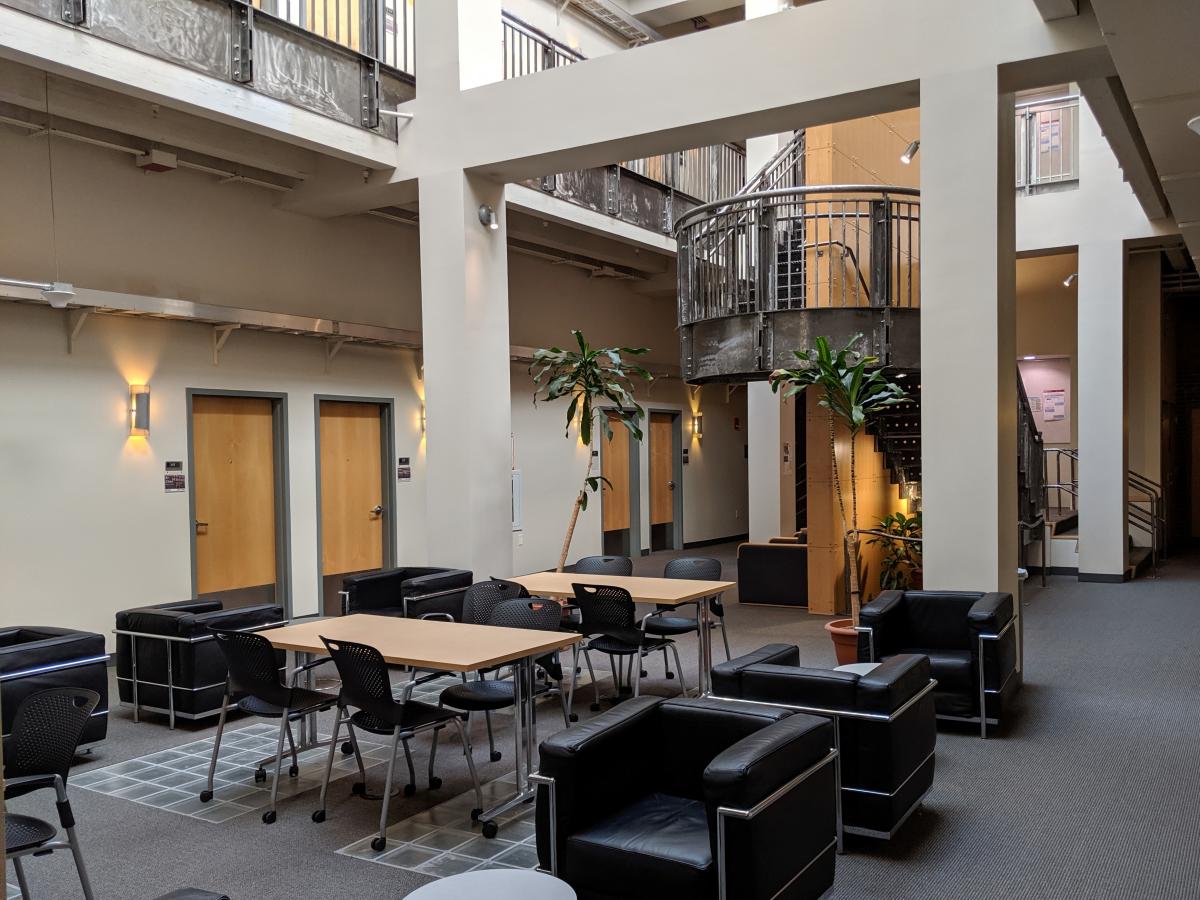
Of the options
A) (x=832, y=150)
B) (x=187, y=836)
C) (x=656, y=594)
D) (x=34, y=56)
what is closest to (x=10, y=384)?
(x=34, y=56)

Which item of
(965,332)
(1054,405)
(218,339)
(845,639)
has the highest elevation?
(218,339)

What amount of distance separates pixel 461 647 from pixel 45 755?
5.99ft

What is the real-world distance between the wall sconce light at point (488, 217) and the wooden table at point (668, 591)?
3257 mm

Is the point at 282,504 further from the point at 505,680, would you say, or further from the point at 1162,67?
the point at 1162,67

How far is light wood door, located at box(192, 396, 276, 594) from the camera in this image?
8836 mm

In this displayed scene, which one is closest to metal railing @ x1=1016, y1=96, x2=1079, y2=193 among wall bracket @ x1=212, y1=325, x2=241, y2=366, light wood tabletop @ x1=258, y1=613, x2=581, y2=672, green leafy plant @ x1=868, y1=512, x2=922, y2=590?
green leafy plant @ x1=868, y1=512, x2=922, y2=590

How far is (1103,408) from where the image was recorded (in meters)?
11.5

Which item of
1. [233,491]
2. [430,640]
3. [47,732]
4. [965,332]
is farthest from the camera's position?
[233,491]

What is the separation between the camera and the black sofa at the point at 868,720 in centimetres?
407

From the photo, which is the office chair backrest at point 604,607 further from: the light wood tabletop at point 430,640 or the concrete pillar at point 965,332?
the concrete pillar at point 965,332

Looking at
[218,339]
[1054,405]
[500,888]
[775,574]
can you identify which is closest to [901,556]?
[775,574]

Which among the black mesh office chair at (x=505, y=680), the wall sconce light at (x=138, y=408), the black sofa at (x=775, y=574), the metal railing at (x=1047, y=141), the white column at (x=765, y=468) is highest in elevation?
the metal railing at (x=1047, y=141)

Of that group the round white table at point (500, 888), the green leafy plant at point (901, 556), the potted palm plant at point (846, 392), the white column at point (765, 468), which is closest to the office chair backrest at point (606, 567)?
the potted palm plant at point (846, 392)

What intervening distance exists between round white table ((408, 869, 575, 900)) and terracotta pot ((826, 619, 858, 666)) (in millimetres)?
4437
